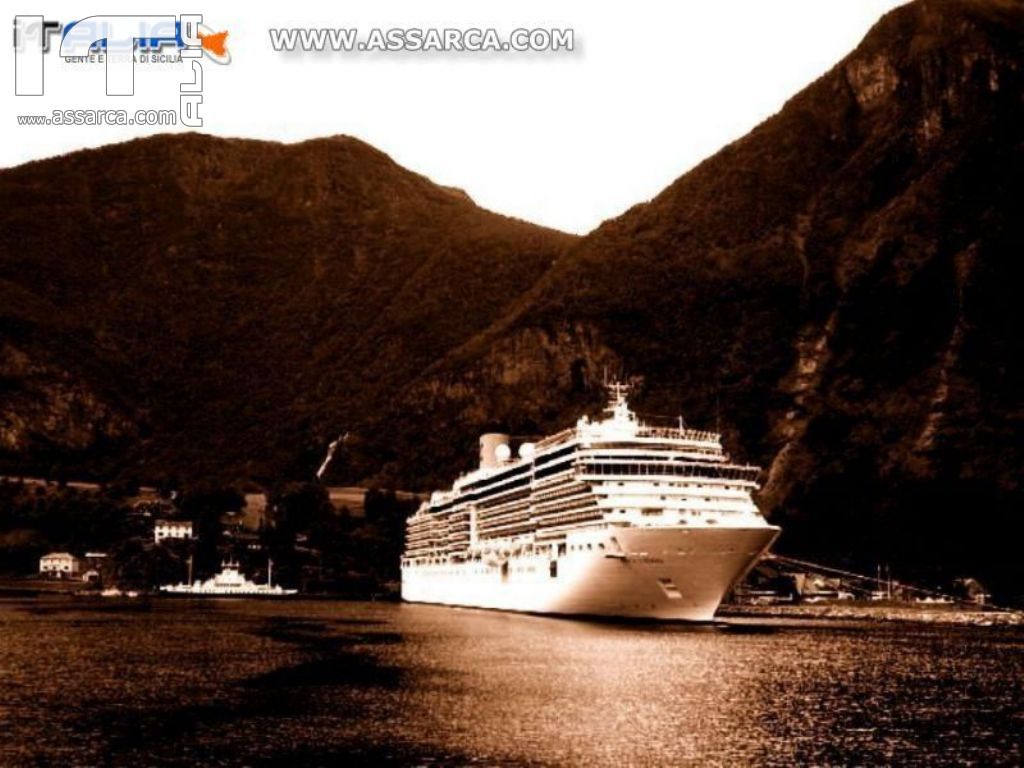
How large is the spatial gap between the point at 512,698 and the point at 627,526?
33.7m

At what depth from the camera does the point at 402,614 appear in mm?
123250

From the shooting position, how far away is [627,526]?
281 feet

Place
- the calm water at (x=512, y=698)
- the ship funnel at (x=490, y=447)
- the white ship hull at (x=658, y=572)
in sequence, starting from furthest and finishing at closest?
the ship funnel at (x=490, y=447) < the white ship hull at (x=658, y=572) < the calm water at (x=512, y=698)

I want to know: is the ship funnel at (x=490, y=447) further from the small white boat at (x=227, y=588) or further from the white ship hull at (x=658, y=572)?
the small white boat at (x=227, y=588)

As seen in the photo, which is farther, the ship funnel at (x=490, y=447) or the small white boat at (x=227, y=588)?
the small white boat at (x=227, y=588)

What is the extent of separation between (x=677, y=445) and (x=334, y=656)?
104 ft

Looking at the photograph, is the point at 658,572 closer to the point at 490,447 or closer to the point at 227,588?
the point at 490,447

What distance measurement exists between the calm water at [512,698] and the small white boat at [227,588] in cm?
8995

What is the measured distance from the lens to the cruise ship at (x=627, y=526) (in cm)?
8450

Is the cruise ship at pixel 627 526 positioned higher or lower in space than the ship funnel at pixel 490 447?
lower

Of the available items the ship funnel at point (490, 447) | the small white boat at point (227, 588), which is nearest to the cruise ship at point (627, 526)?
the ship funnel at point (490, 447)

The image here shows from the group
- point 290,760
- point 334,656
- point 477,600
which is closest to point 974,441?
point 477,600

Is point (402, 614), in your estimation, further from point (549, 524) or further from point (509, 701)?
point (509, 701)

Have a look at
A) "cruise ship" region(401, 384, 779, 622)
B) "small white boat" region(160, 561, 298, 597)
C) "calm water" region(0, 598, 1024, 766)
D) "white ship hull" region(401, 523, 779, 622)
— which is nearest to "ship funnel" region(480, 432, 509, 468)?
"cruise ship" region(401, 384, 779, 622)
